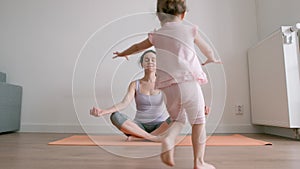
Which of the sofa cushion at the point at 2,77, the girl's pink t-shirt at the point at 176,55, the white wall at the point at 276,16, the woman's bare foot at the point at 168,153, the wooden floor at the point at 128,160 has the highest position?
the white wall at the point at 276,16

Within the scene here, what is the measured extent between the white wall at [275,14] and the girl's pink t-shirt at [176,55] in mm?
1172

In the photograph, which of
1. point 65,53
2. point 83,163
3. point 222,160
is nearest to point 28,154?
point 83,163

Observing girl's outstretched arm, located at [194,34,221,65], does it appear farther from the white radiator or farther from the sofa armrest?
the sofa armrest

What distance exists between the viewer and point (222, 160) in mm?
843

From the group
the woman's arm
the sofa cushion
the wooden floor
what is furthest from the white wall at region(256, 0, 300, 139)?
the sofa cushion

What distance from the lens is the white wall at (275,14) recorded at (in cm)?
163

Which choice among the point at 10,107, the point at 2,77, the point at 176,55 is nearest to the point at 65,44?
the point at 2,77

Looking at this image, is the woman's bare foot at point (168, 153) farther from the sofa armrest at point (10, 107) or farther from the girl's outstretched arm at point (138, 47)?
the sofa armrest at point (10, 107)

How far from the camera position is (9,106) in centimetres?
190

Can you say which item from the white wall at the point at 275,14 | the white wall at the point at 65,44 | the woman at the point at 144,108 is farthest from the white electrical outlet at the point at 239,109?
the woman at the point at 144,108

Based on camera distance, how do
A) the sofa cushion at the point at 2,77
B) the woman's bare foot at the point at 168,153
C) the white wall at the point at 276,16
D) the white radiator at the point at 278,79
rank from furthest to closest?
1. the sofa cushion at the point at 2,77
2. the white wall at the point at 276,16
3. the white radiator at the point at 278,79
4. the woman's bare foot at the point at 168,153

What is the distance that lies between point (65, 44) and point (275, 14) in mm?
1626

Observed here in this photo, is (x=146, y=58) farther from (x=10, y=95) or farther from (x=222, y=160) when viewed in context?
Answer: (x=10, y=95)

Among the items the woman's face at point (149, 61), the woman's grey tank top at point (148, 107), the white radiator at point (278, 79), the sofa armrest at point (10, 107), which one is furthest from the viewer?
the sofa armrest at point (10, 107)
